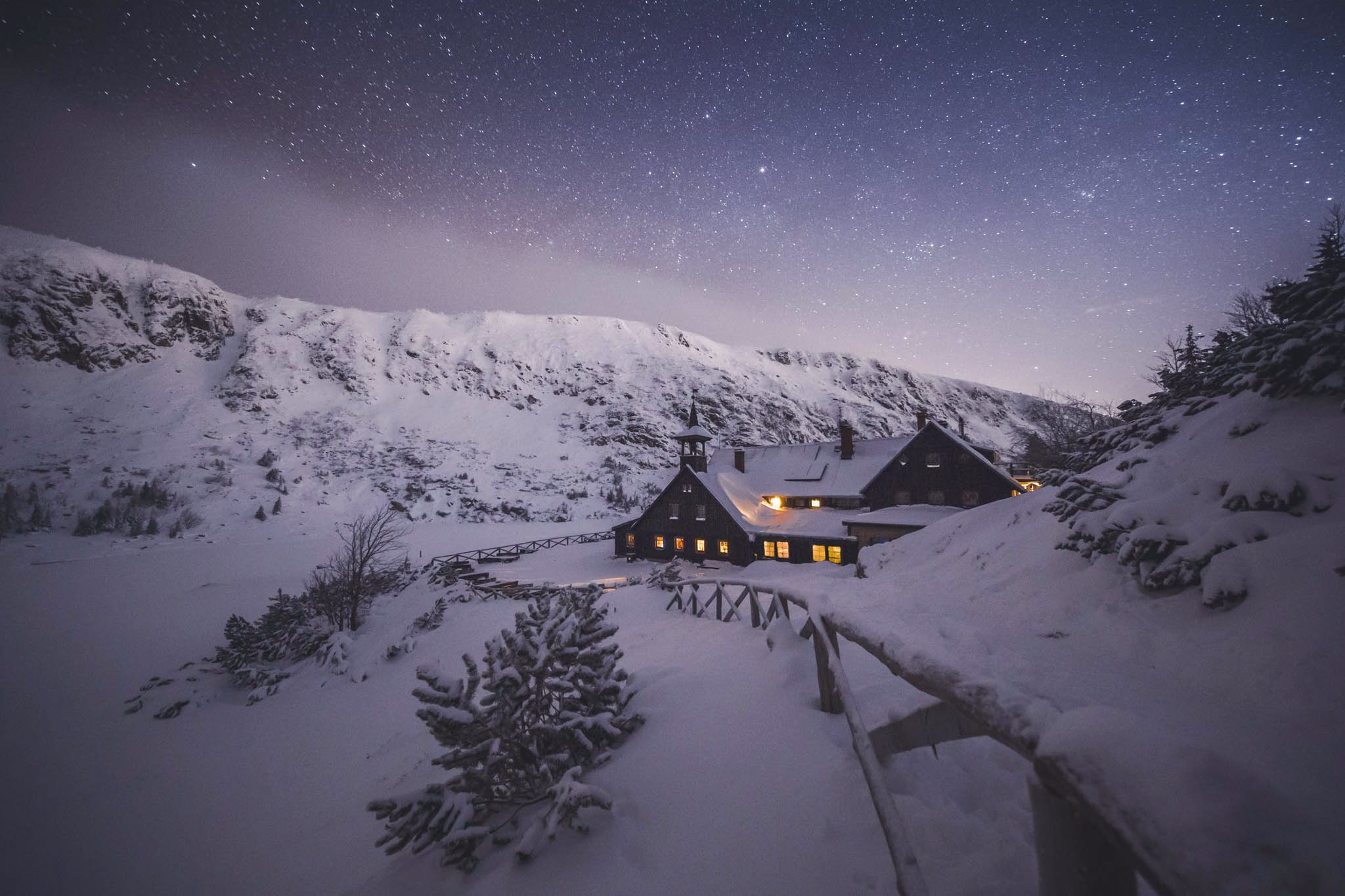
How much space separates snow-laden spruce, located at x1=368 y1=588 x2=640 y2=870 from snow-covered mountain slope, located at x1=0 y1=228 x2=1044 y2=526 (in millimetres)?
43138

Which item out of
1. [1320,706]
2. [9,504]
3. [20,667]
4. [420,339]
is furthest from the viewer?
[420,339]

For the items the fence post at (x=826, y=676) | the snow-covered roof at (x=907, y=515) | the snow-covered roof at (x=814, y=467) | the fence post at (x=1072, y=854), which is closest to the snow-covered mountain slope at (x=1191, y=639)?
the fence post at (x=1072, y=854)

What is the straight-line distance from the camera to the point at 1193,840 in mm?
1088

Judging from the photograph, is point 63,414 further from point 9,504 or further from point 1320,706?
point 1320,706

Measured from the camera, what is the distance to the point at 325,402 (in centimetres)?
6612

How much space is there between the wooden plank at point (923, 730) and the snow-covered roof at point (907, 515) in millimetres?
21131

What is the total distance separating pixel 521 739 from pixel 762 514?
84.6 feet

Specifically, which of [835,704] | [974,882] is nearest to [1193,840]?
[974,882]

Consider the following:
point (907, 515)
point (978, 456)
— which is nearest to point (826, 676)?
point (907, 515)

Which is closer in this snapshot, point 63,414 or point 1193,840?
point 1193,840

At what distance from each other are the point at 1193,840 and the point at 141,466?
63210 mm

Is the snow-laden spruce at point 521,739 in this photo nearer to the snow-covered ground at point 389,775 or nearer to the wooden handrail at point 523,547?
the snow-covered ground at point 389,775

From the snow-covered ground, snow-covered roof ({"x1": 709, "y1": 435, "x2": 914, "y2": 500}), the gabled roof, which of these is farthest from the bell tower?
the snow-covered ground

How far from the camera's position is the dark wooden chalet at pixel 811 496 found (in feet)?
78.4
